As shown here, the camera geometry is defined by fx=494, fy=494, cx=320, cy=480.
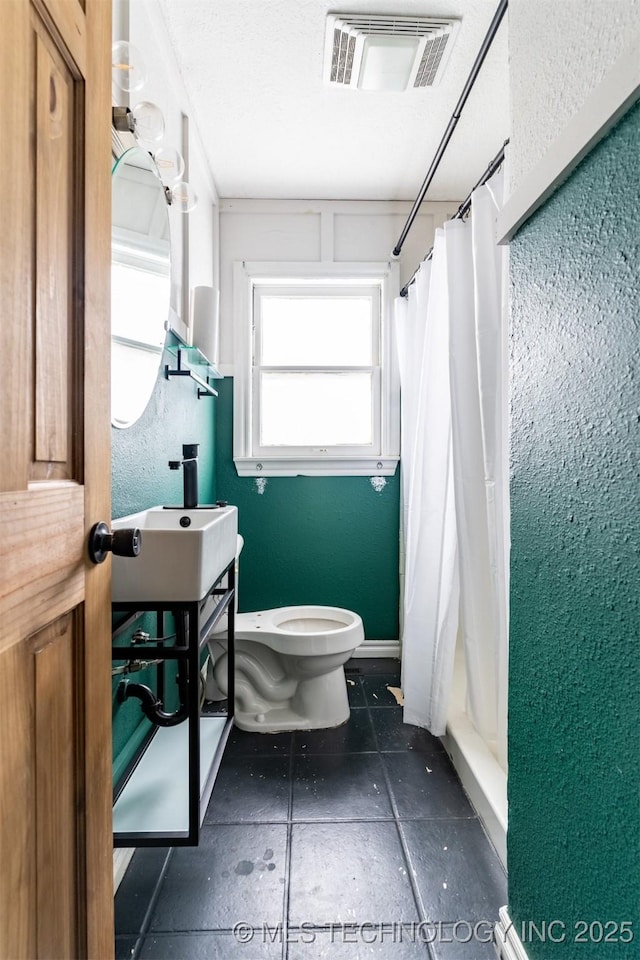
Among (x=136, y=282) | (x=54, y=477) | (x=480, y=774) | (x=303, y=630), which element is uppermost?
(x=136, y=282)

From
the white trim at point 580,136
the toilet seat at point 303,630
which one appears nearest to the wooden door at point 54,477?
the white trim at point 580,136

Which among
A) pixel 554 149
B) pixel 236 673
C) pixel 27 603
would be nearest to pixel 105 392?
pixel 27 603

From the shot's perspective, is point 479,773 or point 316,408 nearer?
point 479,773

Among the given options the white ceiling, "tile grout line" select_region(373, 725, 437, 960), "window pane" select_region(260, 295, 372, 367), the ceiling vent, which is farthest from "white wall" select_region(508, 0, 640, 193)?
"window pane" select_region(260, 295, 372, 367)

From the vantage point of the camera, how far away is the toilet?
6.29 ft

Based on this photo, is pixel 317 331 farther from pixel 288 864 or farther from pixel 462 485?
pixel 288 864

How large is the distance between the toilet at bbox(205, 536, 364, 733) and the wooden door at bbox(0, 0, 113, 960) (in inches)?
46.8

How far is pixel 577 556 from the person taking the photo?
30.6 inches

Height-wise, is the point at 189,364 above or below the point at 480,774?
above

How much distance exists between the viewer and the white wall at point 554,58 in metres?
0.68

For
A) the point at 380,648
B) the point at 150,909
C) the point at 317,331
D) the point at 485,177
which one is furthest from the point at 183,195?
the point at 380,648

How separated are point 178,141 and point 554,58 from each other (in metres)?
1.46

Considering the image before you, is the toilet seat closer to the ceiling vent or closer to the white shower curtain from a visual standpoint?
the white shower curtain

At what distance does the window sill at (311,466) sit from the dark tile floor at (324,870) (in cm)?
131
